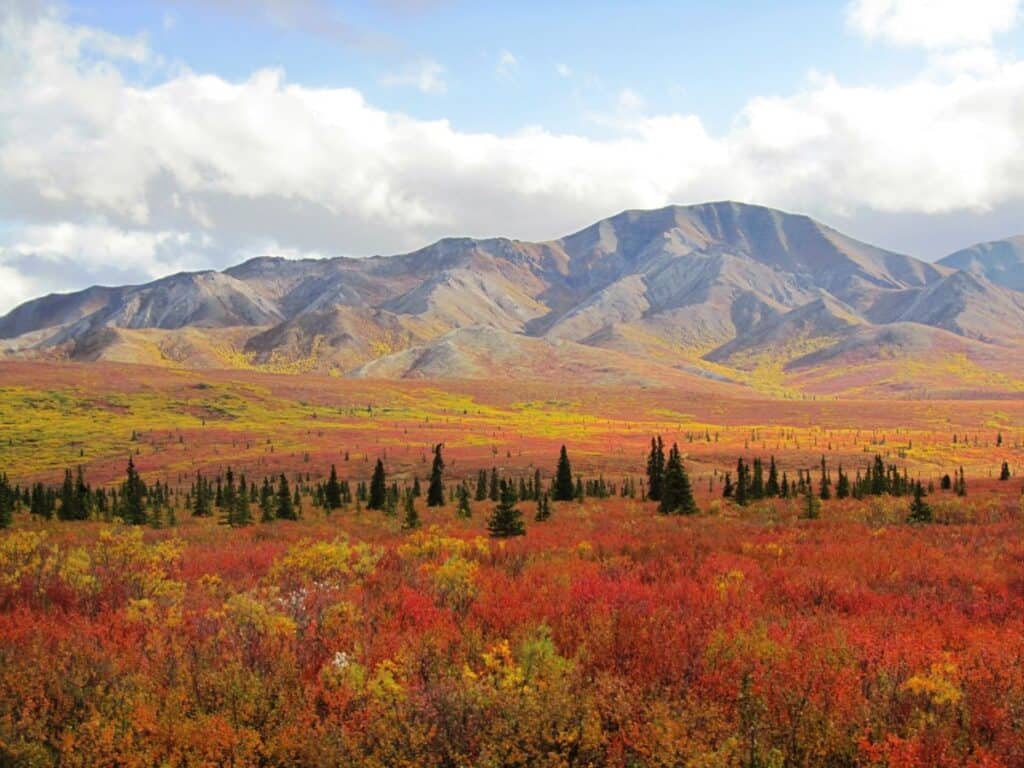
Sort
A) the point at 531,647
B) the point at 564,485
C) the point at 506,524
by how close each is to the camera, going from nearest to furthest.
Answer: the point at 531,647 < the point at 506,524 < the point at 564,485

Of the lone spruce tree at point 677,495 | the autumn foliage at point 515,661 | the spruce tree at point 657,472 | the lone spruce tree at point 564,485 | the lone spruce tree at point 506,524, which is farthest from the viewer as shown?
the lone spruce tree at point 564,485

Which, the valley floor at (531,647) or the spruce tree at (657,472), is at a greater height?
the valley floor at (531,647)

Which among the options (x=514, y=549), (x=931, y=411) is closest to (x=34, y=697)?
(x=514, y=549)

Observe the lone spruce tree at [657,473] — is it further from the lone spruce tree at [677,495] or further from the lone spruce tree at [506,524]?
the lone spruce tree at [506,524]

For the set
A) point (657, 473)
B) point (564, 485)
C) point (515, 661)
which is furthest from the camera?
point (657, 473)

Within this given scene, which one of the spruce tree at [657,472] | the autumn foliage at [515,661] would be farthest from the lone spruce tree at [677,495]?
the autumn foliage at [515,661]

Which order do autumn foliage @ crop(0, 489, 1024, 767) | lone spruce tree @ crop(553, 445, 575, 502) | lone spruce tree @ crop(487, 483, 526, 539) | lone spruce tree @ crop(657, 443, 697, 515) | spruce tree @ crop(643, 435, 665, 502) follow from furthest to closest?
lone spruce tree @ crop(553, 445, 575, 502)
spruce tree @ crop(643, 435, 665, 502)
lone spruce tree @ crop(657, 443, 697, 515)
lone spruce tree @ crop(487, 483, 526, 539)
autumn foliage @ crop(0, 489, 1024, 767)

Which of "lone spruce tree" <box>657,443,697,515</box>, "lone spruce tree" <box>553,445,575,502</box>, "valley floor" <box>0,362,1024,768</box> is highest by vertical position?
"valley floor" <box>0,362,1024,768</box>

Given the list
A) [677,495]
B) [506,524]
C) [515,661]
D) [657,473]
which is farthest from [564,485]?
[515,661]

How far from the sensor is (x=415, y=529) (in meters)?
24.9

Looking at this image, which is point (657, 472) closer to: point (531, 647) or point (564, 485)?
point (564, 485)

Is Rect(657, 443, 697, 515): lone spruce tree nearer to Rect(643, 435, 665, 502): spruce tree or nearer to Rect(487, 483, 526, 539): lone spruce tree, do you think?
Rect(643, 435, 665, 502): spruce tree

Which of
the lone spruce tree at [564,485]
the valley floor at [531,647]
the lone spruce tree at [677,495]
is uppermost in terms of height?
the valley floor at [531,647]

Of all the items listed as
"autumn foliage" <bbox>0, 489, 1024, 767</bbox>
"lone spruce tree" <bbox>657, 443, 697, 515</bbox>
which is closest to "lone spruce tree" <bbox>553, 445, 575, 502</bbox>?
"lone spruce tree" <bbox>657, 443, 697, 515</bbox>
